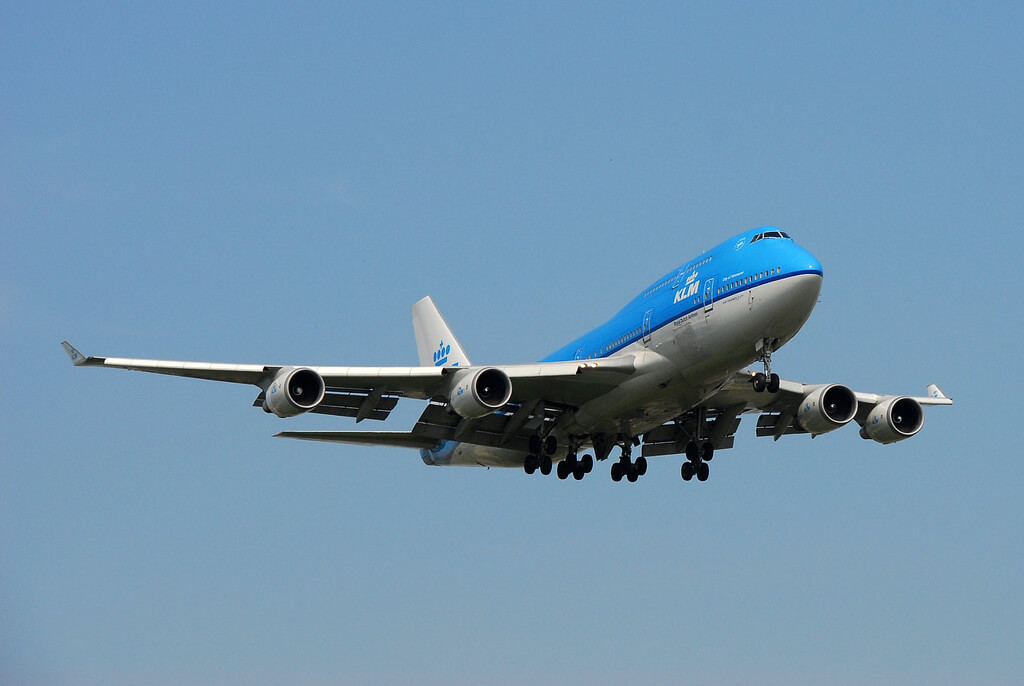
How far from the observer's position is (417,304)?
51750 mm

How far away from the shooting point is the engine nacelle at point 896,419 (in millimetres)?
42188

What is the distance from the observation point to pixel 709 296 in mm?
35062

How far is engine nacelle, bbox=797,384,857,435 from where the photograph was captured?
41.1 metres

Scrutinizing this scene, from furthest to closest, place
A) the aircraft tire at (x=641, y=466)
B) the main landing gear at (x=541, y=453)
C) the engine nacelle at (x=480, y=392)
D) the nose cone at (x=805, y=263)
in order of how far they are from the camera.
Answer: the aircraft tire at (x=641, y=466)
the main landing gear at (x=541, y=453)
the engine nacelle at (x=480, y=392)
the nose cone at (x=805, y=263)

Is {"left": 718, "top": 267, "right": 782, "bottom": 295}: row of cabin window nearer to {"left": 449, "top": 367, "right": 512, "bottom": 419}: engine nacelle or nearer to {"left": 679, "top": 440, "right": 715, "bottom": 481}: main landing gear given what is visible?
{"left": 449, "top": 367, "right": 512, "bottom": 419}: engine nacelle

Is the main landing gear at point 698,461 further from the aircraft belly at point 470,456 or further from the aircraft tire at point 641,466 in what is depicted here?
the aircraft belly at point 470,456

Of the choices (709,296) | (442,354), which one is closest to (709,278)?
(709,296)

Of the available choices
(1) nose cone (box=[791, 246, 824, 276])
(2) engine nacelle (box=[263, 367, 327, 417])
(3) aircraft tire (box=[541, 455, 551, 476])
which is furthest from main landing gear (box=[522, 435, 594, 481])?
(1) nose cone (box=[791, 246, 824, 276])

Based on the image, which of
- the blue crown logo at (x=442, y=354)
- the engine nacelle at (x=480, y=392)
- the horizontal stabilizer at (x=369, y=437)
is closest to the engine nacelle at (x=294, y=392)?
the engine nacelle at (x=480, y=392)

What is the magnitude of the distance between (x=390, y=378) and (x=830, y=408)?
13851mm

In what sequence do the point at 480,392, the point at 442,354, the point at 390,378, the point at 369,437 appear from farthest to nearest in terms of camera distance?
the point at 442,354 → the point at 369,437 → the point at 390,378 → the point at 480,392

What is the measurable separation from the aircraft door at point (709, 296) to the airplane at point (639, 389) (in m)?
0.04

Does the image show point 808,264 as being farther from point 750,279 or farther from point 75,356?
point 75,356

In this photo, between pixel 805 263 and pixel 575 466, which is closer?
pixel 805 263
